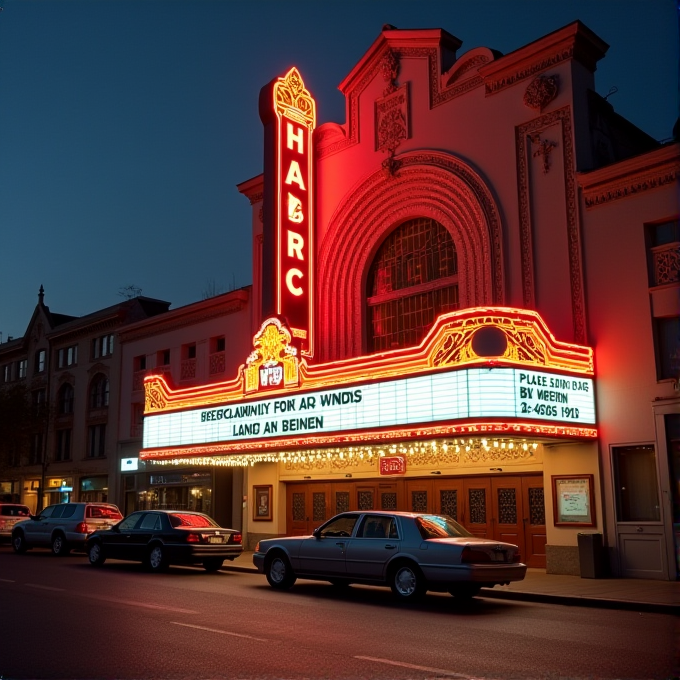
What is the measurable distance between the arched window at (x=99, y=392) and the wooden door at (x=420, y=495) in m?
18.8

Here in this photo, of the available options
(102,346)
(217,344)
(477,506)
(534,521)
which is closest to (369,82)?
(217,344)

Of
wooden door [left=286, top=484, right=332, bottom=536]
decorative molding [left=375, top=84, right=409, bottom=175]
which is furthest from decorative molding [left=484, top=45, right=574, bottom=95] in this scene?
wooden door [left=286, top=484, right=332, bottom=536]

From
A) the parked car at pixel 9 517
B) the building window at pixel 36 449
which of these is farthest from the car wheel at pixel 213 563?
the building window at pixel 36 449

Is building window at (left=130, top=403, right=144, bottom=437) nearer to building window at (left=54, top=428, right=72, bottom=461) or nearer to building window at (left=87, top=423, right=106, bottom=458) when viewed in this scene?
building window at (left=87, top=423, right=106, bottom=458)

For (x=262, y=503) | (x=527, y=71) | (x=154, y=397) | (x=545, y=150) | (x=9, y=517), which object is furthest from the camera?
(x=9, y=517)

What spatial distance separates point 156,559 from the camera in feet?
65.8

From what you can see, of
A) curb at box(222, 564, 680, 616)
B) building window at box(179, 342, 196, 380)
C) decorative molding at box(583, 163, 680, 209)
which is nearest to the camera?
curb at box(222, 564, 680, 616)

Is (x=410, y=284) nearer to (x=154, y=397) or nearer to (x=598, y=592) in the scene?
(x=154, y=397)

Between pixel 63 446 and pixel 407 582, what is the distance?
99.4 feet

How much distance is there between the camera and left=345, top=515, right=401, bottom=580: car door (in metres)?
14.9

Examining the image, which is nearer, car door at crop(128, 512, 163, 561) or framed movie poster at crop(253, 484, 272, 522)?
car door at crop(128, 512, 163, 561)

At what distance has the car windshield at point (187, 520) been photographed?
66.4 feet

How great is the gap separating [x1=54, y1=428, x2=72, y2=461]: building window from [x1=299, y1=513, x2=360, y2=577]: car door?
2716 cm

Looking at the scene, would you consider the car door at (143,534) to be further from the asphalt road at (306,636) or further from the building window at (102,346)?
the building window at (102,346)
